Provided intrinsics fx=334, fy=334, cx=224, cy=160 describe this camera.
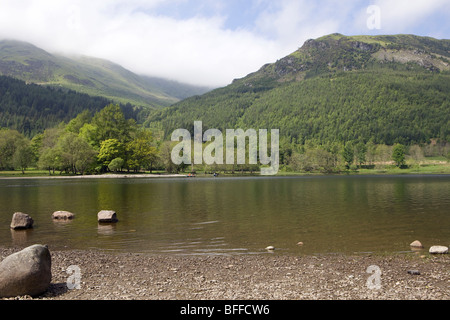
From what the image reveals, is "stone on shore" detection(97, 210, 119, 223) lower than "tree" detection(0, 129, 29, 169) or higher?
lower

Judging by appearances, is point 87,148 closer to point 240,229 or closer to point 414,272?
point 240,229

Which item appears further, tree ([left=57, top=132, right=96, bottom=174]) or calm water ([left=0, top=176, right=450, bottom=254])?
tree ([left=57, top=132, right=96, bottom=174])

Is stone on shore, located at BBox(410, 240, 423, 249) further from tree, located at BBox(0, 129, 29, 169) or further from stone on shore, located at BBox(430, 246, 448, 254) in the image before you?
tree, located at BBox(0, 129, 29, 169)

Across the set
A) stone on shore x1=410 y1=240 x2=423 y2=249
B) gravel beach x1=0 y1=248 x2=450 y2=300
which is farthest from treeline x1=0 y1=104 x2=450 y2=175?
stone on shore x1=410 y1=240 x2=423 y2=249

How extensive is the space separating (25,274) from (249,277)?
31.4 feet

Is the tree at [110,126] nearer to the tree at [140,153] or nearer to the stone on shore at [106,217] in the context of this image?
the tree at [140,153]

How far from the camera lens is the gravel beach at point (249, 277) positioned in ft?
43.5

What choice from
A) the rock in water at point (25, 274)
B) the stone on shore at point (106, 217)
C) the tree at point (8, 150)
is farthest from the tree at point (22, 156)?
the rock in water at point (25, 274)

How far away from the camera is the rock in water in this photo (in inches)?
514

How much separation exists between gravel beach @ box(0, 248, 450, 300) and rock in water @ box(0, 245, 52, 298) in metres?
0.45

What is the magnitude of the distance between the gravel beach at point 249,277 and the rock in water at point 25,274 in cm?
45
